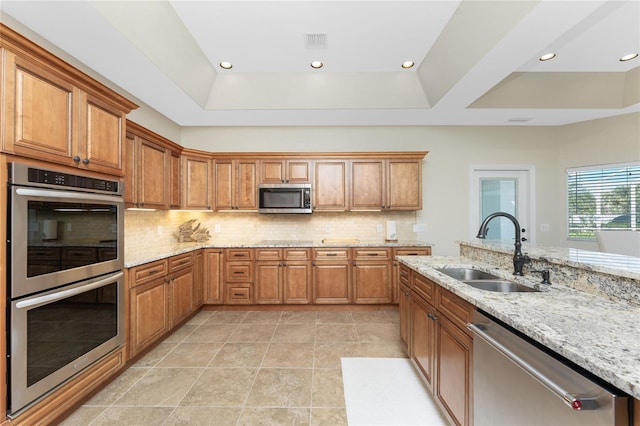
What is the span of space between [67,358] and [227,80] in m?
3.21

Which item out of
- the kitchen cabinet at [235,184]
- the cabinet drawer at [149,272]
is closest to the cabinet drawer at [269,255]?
the kitchen cabinet at [235,184]

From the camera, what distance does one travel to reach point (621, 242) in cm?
261

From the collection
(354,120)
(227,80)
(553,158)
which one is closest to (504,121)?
(553,158)

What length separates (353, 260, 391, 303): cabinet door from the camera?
12.2 feet

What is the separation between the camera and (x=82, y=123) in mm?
1880

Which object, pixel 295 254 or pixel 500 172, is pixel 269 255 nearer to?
pixel 295 254

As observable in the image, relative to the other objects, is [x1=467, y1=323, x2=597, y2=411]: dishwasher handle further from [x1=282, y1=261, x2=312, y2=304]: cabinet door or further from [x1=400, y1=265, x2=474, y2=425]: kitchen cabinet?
[x1=282, y1=261, x2=312, y2=304]: cabinet door

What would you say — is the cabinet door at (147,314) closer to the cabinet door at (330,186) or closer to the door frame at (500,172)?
the cabinet door at (330,186)

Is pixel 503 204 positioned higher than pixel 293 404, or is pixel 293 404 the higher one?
pixel 503 204

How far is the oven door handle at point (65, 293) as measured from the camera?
1.50 m

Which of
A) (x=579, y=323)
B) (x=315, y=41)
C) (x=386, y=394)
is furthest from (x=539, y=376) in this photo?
(x=315, y=41)

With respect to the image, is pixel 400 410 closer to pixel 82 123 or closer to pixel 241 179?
pixel 82 123

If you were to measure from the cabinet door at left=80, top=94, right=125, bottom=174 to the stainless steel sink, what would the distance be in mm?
2773

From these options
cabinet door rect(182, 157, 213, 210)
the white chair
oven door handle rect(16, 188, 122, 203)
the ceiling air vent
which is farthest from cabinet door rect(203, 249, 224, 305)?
the white chair
